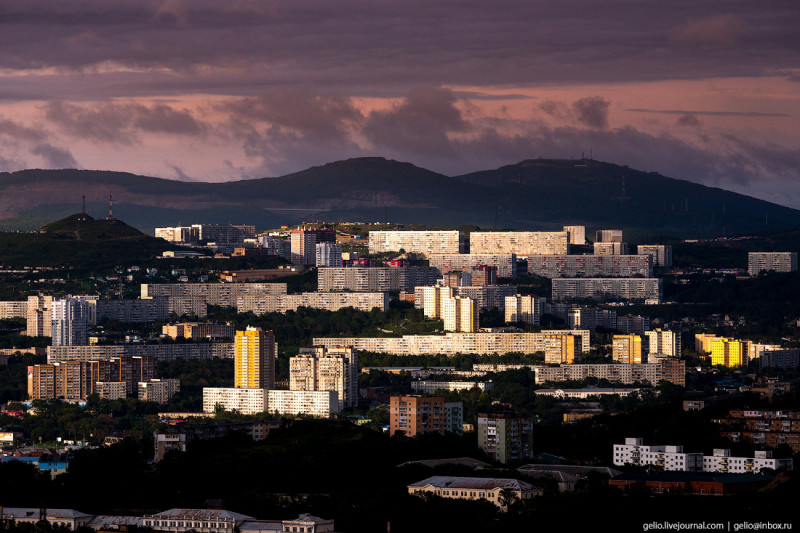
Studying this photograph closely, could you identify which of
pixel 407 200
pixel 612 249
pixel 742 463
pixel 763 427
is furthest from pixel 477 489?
pixel 407 200

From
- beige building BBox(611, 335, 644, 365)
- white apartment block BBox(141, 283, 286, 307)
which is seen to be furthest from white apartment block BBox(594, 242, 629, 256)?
beige building BBox(611, 335, 644, 365)

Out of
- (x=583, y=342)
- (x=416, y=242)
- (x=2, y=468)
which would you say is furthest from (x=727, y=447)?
(x=416, y=242)

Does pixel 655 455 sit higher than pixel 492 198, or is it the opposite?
pixel 492 198

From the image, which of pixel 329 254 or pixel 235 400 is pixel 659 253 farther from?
pixel 235 400

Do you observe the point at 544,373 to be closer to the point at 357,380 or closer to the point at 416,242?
the point at 357,380

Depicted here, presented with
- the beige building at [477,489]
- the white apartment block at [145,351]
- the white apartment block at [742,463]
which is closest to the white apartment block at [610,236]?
the white apartment block at [145,351]
